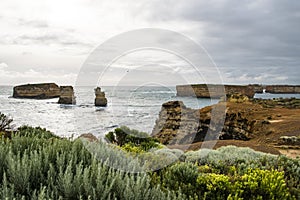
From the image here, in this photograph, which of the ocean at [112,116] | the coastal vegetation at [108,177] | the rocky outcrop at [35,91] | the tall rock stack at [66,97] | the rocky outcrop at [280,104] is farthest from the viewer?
the rocky outcrop at [35,91]

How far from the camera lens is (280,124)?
21.5 m

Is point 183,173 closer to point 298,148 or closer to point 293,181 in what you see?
point 293,181

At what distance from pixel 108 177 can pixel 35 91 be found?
10416 centimetres

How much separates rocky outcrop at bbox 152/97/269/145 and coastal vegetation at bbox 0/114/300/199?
666 inches

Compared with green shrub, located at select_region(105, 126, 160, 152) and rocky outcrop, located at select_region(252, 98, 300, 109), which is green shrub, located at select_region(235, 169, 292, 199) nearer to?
green shrub, located at select_region(105, 126, 160, 152)

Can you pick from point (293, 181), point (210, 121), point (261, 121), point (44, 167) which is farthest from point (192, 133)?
point (44, 167)

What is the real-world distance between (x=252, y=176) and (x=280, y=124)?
18766 mm

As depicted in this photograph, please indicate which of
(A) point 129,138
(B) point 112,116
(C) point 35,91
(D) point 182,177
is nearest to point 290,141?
(A) point 129,138

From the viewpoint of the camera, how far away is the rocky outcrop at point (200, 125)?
2352cm

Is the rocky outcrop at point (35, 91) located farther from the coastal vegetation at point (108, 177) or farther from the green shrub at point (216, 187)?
the green shrub at point (216, 187)

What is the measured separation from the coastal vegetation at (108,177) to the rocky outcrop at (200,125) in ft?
55.5

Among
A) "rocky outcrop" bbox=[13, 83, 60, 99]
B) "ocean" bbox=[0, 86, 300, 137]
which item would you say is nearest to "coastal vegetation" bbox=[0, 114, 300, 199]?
"ocean" bbox=[0, 86, 300, 137]

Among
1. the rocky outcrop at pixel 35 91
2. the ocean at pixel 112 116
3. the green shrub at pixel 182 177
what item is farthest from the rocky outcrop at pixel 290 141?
the rocky outcrop at pixel 35 91

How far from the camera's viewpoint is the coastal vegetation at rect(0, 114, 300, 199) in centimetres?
301
